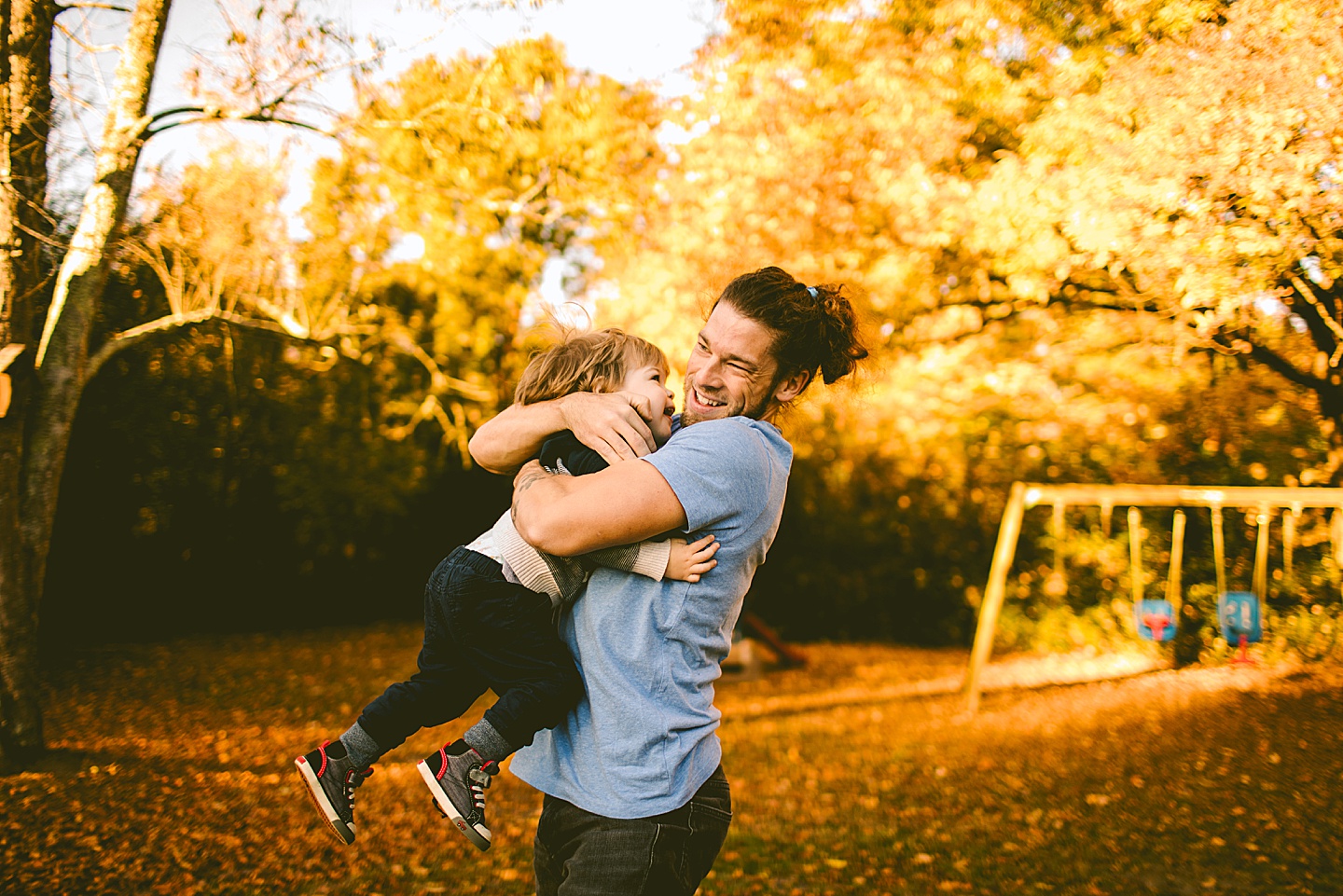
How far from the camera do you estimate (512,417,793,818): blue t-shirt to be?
1.54 meters

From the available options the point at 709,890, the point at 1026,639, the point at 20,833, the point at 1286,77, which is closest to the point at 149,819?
the point at 20,833

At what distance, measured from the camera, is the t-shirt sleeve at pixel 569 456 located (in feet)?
5.36

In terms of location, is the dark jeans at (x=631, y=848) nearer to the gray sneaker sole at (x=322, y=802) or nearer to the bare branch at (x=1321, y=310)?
the gray sneaker sole at (x=322, y=802)

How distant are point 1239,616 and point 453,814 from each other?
7.48 meters

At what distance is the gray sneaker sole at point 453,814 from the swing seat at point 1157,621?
7240mm

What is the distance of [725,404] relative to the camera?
178 cm

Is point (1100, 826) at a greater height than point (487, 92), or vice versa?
point (487, 92)

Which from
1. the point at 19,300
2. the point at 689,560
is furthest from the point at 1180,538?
the point at 19,300

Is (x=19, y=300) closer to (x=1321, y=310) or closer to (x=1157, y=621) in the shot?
(x=1321, y=310)

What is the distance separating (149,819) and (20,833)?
56 centimetres

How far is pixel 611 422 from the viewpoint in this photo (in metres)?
1.63

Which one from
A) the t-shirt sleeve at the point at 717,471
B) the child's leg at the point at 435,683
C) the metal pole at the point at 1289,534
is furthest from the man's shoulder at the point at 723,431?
the metal pole at the point at 1289,534

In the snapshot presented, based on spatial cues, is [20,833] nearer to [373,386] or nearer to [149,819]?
[149,819]

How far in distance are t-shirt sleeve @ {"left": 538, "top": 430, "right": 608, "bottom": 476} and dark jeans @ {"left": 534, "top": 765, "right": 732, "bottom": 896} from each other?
56 centimetres
